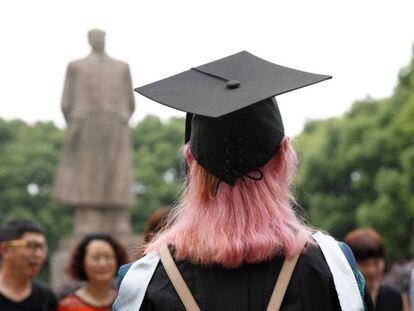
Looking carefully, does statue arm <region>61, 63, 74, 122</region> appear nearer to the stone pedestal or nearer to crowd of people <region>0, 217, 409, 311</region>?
the stone pedestal

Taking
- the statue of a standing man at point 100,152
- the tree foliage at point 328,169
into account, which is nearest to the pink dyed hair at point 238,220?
the statue of a standing man at point 100,152

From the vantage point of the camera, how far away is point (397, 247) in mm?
31766

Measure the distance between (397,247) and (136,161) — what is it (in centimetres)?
1747

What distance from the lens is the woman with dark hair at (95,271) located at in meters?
5.39

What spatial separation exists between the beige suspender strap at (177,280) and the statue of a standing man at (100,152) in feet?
36.1

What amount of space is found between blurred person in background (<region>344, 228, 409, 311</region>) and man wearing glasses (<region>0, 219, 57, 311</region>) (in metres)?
1.71

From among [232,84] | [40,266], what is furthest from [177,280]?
[40,266]

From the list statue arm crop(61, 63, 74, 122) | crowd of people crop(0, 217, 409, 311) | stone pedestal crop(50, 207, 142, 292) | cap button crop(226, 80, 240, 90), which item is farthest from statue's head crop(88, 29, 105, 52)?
cap button crop(226, 80, 240, 90)

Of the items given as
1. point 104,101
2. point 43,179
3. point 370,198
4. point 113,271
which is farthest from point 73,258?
point 43,179

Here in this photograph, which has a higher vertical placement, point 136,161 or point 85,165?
point 85,165

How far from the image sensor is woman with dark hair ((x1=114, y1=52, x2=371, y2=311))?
Answer: 240 cm

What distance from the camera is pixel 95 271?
556cm

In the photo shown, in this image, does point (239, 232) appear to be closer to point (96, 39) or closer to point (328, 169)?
point (96, 39)

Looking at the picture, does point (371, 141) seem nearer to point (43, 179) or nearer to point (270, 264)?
point (43, 179)
